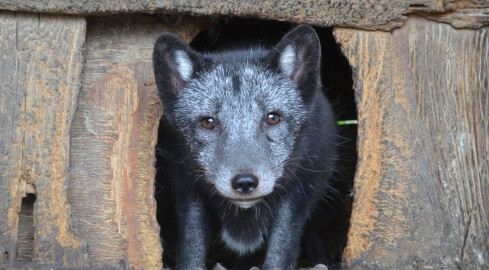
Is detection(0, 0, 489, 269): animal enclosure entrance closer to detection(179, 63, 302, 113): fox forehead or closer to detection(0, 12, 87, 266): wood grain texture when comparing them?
detection(0, 12, 87, 266): wood grain texture

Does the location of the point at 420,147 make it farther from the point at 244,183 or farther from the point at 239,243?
the point at 239,243

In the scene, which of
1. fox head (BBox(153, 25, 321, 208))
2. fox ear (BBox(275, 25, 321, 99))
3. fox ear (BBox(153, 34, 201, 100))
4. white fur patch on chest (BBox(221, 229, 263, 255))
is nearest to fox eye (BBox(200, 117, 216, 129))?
fox head (BBox(153, 25, 321, 208))

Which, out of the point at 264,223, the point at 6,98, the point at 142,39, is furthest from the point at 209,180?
the point at 6,98

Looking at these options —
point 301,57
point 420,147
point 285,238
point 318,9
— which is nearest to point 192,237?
point 285,238

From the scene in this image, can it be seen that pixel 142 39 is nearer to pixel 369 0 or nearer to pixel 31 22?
pixel 31 22

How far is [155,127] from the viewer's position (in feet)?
14.1

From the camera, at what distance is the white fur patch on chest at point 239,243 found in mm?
4750

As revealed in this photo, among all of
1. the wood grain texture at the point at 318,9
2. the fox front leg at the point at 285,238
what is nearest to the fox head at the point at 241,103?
the wood grain texture at the point at 318,9

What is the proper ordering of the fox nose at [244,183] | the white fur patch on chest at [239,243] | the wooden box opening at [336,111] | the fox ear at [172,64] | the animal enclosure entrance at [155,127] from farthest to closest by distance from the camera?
the wooden box opening at [336,111]
the white fur patch on chest at [239,243]
the fox ear at [172,64]
the animal enclosure entrance at [155,127]
the fox nose at [244,183]

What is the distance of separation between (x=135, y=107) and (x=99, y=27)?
0.63 m

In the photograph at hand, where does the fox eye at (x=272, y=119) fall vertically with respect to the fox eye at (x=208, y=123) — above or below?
above

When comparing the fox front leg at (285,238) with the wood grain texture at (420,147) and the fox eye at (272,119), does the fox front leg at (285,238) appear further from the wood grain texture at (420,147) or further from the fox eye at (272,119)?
the fox eye at (272,119)

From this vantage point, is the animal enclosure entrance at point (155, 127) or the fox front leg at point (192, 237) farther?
the fox front leg at point (192, 237)

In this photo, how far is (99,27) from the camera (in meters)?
4.26
